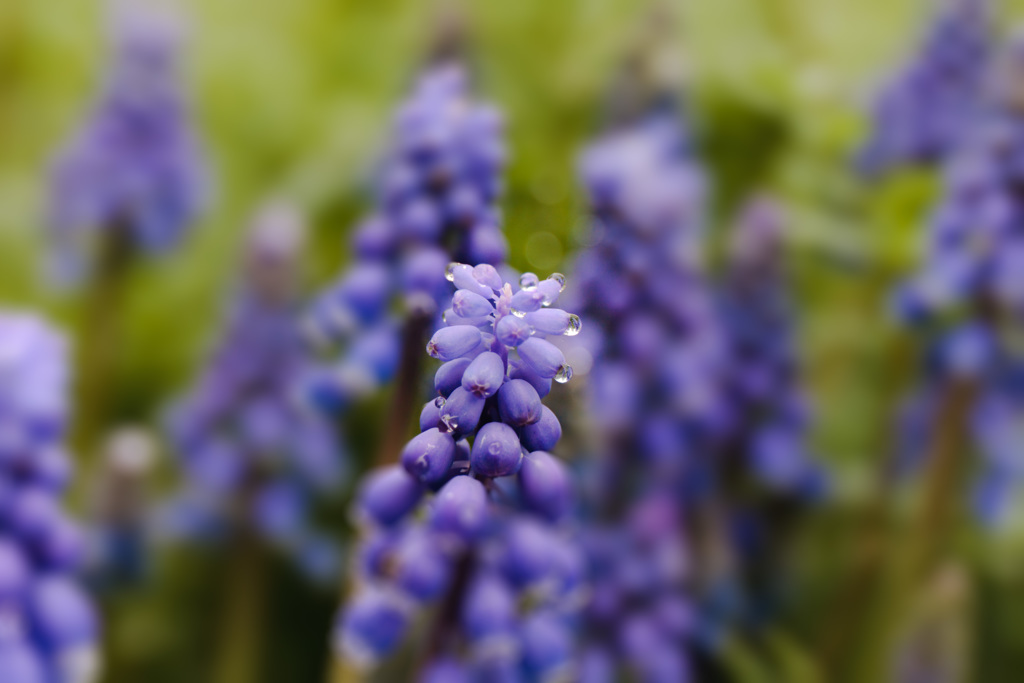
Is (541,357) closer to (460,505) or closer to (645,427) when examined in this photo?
(460,505)

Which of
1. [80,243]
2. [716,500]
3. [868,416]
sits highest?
[80,243]

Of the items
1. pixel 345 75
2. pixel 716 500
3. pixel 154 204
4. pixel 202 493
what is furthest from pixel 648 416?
pixel 345 75

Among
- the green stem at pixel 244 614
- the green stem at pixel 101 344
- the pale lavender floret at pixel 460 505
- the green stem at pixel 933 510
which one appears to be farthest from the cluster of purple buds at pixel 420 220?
the green stem at pixel 933 510

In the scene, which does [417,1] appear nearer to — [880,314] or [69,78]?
[69,78]

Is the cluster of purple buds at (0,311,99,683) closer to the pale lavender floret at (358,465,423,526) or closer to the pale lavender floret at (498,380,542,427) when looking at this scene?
the pale lavender floret at (358,465,423,526)

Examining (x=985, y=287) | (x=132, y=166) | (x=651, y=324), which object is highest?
(x=132, y=166)

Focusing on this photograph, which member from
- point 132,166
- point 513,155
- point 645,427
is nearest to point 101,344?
point 132,166

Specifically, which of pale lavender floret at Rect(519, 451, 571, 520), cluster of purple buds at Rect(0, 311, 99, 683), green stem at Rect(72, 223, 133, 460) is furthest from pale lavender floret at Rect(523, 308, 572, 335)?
green stem at Rect(72, 223, 133, 460)
